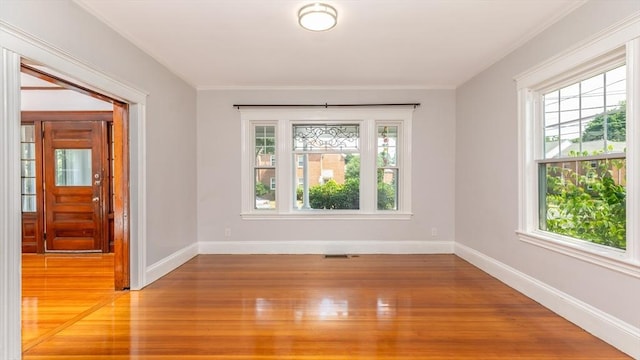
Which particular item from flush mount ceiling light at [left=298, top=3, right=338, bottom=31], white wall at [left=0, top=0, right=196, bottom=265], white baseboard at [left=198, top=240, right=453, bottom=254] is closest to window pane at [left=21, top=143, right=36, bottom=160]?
white wall at [left=0, top=0, right=196, bottom=265]

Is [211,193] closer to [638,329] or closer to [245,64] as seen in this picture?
[245,64]

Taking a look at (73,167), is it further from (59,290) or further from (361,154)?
(361,154)

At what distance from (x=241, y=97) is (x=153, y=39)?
1795 millimetres

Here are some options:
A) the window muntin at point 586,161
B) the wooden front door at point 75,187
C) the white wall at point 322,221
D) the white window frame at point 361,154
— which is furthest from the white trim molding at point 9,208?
the window muntin at point 586,161

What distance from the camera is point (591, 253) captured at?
248cm

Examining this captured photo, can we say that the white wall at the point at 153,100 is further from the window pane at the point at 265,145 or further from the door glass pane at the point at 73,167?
the door glass pane at the point at 73,167

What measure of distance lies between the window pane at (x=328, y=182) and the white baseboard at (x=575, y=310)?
2148 mm

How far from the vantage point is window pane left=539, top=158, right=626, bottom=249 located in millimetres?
2418

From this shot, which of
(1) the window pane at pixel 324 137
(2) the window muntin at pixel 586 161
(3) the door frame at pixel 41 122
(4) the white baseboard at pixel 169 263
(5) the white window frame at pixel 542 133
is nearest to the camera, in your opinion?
(5) the white window frame at pixel 542 133

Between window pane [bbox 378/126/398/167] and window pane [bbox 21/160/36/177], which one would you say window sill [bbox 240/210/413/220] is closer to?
window pane [bbox 378/126/398/167]

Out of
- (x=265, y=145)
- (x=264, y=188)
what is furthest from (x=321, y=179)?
(x=265, y=145)

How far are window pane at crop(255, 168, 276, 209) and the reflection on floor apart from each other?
7.17 feet

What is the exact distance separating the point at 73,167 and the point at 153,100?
2432mm

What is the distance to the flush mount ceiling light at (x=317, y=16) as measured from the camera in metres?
2.63
